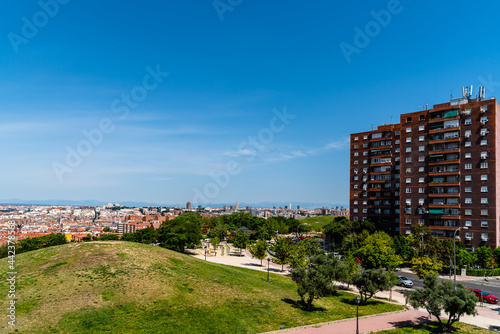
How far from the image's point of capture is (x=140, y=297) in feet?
105

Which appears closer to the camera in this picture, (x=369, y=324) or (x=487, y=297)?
(x=369, y=324)

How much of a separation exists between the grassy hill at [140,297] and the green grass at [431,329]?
5396 mm

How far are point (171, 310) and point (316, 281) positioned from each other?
1586 centimetres

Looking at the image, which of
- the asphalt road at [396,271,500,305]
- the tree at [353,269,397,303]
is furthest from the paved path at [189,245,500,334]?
the asphalt road at [396,271,500,305]

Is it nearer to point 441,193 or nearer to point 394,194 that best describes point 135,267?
point 441,193

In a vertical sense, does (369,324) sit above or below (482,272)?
above

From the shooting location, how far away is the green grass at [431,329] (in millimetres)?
29312

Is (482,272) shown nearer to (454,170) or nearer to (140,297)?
(454,170)

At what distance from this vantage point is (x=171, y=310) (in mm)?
30094

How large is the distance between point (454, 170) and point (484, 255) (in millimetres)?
20573

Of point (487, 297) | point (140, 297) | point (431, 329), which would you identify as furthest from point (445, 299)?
point (140, 297)

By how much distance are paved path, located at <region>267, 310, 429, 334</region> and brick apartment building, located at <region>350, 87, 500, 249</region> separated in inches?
1603

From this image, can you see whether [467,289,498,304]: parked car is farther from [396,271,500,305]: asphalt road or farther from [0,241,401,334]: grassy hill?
[0,241,401,334]: grassy hill

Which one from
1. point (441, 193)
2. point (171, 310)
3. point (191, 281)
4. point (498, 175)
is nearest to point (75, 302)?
point (171, 310)
